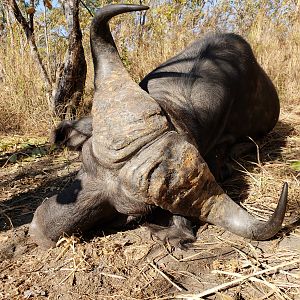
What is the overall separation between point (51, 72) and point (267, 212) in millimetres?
3852

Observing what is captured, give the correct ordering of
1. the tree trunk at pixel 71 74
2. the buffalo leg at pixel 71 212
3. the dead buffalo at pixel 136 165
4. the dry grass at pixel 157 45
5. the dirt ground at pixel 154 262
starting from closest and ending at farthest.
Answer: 1. the dirt ground at pixel 154 262
2. the dead buffalo at pixel 136 165
3. the buffalo leg at pixel 71 212
4. the tree trunk at pixel 71 74
5. the dry grass at pixel 157 45

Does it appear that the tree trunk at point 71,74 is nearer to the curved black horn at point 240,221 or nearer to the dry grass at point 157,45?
the dry grass at point 157,45

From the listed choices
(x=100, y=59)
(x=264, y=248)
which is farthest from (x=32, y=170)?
(x=264, y=248)

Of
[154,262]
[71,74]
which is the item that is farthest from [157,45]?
[154,262]

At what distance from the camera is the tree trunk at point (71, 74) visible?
4965mm

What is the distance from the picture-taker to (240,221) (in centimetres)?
251

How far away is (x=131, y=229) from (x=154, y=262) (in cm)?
42

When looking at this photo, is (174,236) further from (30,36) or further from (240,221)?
(30,36)

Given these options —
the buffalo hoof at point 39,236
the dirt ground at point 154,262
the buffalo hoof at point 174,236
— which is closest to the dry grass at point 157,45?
the dirt ground at point 154,262

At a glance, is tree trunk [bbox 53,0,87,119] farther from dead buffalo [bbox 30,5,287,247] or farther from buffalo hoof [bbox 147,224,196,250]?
buffalo hoof [bbox 147,224,196,250]

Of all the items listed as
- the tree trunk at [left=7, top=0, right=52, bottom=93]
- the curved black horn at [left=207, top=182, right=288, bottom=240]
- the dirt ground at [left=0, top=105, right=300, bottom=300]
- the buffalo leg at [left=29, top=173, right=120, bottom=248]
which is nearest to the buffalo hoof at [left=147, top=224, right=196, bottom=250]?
the dirt ground at [left=0, top=105, right=300, bottom=300]

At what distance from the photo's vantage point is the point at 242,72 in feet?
11.9

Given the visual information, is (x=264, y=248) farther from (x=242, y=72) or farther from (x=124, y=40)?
(x=124, y=40)

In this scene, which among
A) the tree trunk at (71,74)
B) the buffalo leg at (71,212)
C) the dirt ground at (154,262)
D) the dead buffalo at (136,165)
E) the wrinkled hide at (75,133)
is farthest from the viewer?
the tree trunk at (71,74)
